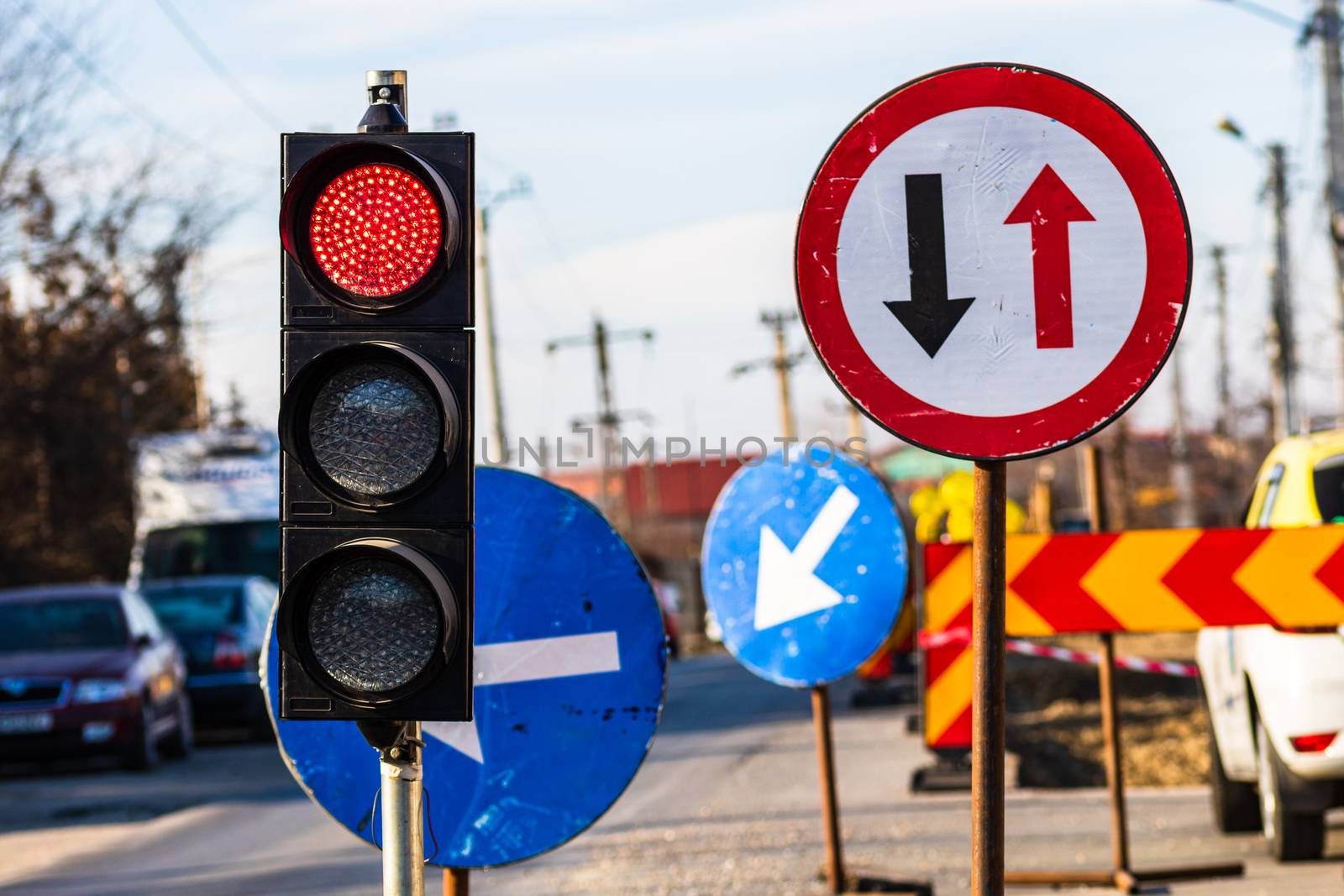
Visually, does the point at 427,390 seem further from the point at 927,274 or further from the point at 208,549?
the point at 208,549

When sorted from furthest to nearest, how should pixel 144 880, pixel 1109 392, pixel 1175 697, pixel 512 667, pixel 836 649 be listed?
pixel 1175 697 → pixel 144 880 → pixel 836 649 → pixel 512 667 → pixel 1109 392

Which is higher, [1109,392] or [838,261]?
[838,261]

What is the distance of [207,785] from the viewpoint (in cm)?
1455

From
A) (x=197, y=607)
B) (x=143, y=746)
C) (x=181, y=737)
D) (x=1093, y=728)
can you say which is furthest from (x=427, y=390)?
(x=197, y=607)

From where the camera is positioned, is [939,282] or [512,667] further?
[512,667]

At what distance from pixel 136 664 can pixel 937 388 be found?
13.4m

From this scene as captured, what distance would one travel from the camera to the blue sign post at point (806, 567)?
7035 millimetres

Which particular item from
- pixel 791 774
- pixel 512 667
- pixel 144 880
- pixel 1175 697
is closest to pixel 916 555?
pixel 1175 697

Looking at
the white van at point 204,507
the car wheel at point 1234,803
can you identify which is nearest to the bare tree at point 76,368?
the white van at point 204,507

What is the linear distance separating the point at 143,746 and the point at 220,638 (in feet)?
11.2

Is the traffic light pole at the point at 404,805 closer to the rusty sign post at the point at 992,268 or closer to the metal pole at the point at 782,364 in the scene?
the rusty sign post at the point at 992,268

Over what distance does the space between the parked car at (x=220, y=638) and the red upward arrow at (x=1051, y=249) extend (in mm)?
15807

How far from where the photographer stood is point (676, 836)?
10109 millimetres

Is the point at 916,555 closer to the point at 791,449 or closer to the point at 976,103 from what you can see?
the point at 791,449
